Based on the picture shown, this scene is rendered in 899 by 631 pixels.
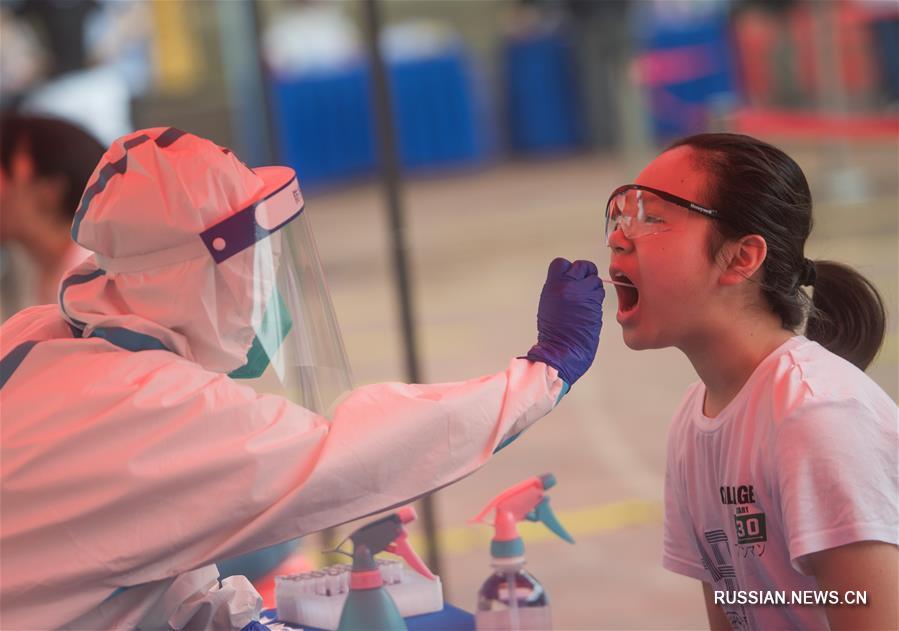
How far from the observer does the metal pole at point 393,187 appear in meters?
3.44

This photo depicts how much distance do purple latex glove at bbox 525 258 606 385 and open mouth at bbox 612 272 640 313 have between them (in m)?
0.16

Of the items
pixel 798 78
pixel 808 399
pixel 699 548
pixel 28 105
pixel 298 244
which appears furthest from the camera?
pixel 798 78

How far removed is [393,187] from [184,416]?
6.97ft

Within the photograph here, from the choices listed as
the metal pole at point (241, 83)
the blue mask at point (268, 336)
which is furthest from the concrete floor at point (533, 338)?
the metal pole at point (241, 83)

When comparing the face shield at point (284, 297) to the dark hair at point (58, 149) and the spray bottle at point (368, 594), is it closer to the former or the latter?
the spray bottle at point (368, 594)

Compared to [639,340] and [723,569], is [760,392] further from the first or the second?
[723,569]

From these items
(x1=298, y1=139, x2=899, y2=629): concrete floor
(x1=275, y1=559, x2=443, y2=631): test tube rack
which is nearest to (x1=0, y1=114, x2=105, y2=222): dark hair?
(x1=298, y1=139, x2=899, y2=629): concrete floor

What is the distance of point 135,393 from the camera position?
1.53 meters

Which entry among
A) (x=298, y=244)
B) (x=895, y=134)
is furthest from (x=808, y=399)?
(x=895, y=134)

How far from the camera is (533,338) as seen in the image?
9.90 feet

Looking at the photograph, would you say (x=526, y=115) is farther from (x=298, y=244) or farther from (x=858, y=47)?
(x=298, y=244)

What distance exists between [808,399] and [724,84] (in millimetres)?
12381

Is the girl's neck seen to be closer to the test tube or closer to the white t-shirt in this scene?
the white t-shirt

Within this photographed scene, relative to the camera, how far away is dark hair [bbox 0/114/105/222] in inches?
148
